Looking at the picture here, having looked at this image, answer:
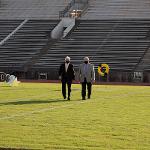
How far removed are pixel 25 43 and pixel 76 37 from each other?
15.2 ft

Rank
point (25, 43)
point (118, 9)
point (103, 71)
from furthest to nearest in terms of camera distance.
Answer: point (118, 9)
point (25, 43)
point (103, 71)

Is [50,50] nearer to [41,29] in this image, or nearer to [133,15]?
[41,29]

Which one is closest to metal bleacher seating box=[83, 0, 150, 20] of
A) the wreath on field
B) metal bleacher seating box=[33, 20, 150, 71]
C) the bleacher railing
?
the bleacher railing

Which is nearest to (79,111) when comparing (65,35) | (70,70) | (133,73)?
(70,70)

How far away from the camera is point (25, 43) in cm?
5059

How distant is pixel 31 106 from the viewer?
16969mm

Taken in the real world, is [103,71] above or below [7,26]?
below

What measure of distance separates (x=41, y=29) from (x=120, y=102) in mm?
34153

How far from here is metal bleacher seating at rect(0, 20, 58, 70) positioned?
47.1m

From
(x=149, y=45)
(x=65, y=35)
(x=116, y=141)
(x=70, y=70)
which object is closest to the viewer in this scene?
(x=116, y=141)

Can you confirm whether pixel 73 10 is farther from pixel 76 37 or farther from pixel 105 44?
pixel 105 44

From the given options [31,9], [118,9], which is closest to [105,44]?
[118,9]

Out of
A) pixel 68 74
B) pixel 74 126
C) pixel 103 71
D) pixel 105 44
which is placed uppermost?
pixel 105 44

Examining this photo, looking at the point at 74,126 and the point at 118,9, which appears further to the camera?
the point at 118,9
